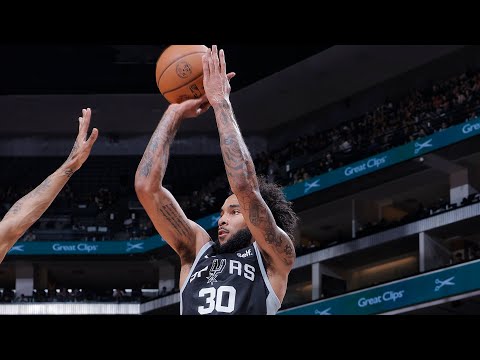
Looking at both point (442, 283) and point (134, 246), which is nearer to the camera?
point (442, 283)

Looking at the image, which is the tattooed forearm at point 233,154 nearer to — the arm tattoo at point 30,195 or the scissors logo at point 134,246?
the arm tattoo at point 30,195

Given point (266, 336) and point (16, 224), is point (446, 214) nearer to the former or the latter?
point (16, 224)

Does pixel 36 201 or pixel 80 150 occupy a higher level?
pixel 80 150

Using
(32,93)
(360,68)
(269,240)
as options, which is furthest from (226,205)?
(32,93)

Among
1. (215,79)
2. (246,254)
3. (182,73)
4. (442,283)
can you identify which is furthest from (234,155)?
(442,283)

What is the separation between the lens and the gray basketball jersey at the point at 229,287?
5328 mm

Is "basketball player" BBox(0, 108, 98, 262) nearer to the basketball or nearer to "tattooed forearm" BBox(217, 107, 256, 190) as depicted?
the basketball

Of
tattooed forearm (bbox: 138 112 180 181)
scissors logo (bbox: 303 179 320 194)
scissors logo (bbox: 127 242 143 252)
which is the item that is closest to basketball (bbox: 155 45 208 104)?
tattooed forearm (bbox: 138 112 180 181)

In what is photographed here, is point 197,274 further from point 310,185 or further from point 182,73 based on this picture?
point 310,185

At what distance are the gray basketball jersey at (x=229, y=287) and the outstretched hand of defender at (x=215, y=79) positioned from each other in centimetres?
88

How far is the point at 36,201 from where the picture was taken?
19.2 feet

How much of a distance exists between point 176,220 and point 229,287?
0.67 metres

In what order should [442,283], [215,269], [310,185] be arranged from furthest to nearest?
1. [310,185]
2. [442,283]
3. [215,269]

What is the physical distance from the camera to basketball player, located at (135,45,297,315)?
5.38 metres
